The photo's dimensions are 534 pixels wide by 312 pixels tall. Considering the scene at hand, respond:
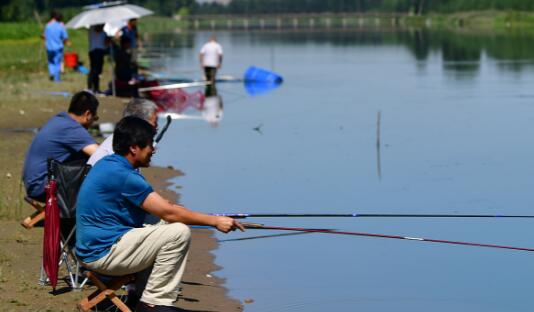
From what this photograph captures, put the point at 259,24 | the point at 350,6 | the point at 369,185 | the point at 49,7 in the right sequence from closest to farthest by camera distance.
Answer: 1. the point at 369,185
2. the point at 49,7
3. the point at 259,24
4. the point at 350,6

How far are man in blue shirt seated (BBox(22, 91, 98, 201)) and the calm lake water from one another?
1554 millimetres

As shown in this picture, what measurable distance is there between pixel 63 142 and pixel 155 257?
9.57 ft

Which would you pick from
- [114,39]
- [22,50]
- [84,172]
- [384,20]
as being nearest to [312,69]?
[22,50]

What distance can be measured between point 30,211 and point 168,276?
451 centimetres

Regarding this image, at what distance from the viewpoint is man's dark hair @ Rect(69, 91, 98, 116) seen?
30.8 ft

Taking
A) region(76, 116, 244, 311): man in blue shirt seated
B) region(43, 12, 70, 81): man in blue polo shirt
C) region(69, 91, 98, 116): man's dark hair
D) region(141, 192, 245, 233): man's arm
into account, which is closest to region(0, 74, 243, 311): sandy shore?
region(76, 116, 244, 311): man in blue shirt seated

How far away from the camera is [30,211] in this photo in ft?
36.9

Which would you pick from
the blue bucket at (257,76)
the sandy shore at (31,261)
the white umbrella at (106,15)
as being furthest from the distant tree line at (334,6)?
the sandy shore at (31,261)

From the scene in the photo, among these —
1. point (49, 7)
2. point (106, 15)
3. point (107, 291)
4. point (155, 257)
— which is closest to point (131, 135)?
point (155, 257)

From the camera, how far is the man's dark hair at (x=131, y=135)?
23.1ft

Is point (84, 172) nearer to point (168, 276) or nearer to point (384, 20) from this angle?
point (168, 276)

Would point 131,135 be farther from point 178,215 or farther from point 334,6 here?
point 334,6

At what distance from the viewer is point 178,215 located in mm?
7086

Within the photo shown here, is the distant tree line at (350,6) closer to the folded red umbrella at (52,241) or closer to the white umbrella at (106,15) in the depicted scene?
the white umbrella at (106,15)
